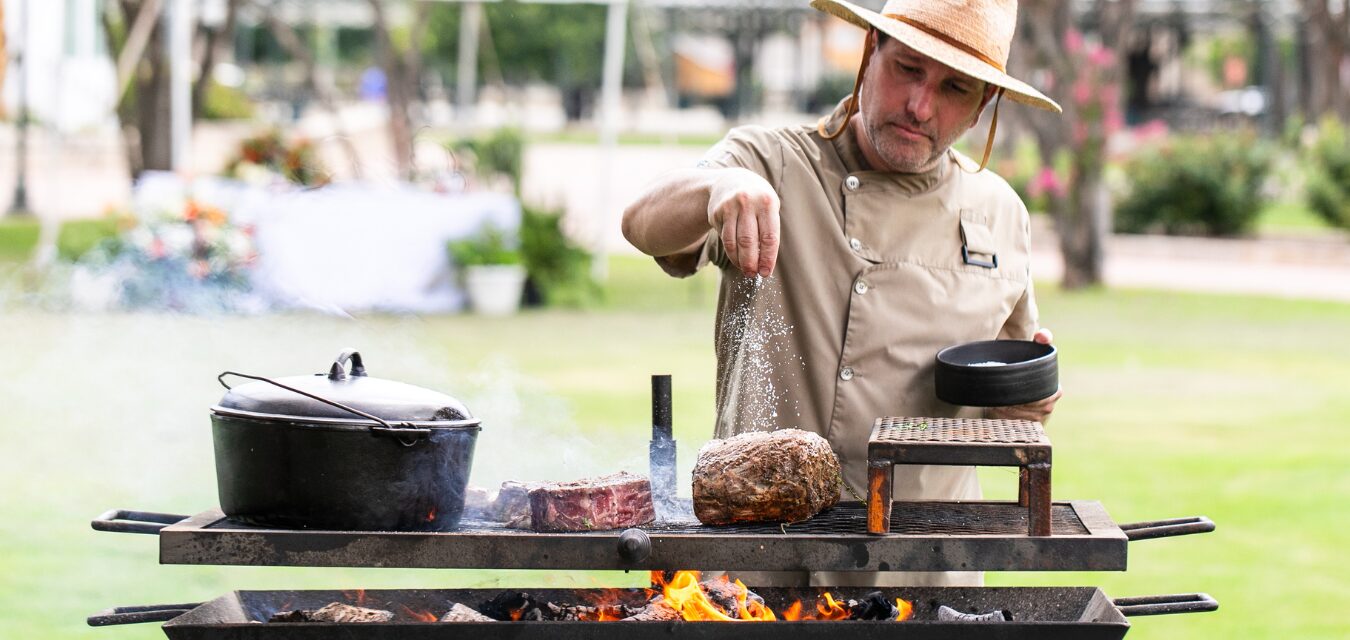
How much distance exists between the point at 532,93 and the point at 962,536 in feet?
197

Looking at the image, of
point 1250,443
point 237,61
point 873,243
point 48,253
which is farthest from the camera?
point 237,61

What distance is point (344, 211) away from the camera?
13.3 metres

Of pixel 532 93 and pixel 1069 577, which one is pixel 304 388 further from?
pixel 532 93

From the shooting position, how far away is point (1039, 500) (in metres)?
2.67

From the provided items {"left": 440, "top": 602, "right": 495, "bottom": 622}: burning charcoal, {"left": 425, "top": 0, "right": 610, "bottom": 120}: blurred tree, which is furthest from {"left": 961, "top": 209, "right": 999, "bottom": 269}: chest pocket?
{"left": 425, "top": 0, "right": 610, "bottom": 120}: blurred tree

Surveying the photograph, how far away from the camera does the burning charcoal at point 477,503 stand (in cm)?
296

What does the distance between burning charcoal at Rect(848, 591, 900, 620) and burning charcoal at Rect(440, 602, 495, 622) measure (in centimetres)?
71

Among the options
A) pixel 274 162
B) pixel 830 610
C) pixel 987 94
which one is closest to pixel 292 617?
pixel 830 610

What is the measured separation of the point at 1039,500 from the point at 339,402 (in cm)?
124

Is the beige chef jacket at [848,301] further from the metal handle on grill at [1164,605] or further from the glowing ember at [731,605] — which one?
the metal handle on grill at [1164,605]

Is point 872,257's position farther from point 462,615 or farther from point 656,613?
point 462,615

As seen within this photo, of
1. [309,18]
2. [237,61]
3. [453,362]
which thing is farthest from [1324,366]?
[237,61]

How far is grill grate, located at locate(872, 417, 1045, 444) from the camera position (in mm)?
2713

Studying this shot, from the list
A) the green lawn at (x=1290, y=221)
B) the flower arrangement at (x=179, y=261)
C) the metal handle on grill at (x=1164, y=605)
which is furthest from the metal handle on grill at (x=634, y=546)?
the green lawn at (x=1290, y=221)
